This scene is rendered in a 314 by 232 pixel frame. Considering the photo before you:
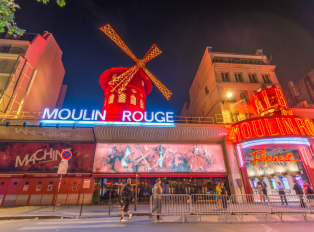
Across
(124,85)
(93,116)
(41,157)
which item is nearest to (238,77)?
(124,85)

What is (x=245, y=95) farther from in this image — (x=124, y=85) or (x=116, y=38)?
(x=116, y=38)

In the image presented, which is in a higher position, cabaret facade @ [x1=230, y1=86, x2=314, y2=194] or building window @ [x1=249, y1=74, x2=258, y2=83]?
building window @ [x1=249, y1=74, x2=258, y2=83]

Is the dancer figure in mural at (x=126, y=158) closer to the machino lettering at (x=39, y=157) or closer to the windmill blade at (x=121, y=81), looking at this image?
the machino lettering at (x=39, y=157)

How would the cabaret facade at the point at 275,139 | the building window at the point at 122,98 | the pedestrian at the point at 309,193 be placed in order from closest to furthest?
the pedestrian at the point at 309,193 → the cabaret facade at the point at 275,139 → the building window at the point at 122,98

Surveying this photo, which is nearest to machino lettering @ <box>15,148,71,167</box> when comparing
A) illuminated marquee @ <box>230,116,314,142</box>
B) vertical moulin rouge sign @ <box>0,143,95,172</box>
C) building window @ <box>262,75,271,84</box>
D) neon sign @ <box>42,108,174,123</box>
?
vertical moulin rouge sign @ <box>0,143,95,172</box>

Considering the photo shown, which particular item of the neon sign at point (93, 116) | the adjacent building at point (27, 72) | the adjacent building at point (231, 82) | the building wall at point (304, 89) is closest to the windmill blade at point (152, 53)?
the adjacent building at point (231, 82)

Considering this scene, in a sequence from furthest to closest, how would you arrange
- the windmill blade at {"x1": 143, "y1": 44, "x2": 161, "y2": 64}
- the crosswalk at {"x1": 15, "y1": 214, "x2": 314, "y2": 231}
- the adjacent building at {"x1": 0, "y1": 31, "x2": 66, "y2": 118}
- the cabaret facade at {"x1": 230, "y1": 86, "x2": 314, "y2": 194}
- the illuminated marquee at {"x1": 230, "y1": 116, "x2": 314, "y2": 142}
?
the windmill blade at {"x1": 143, "y1": 44, "x2": 161, "y2": 64} → the adjacent building at {"x1": 0, "y1": 31, "x2": 66, "y2": 118} → the cabaret facade at {"x1": 230, "y1": 86, "x2": 314, "y2": 194} → the illuminated marquee at {"x1": 230, "y1": 116, "x2": 314, "y2": 142} → the crosswalk at {"x1": 15, "y1": 214, "x2": 314, "y2": 231}

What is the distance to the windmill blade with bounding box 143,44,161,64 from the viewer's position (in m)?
21.0

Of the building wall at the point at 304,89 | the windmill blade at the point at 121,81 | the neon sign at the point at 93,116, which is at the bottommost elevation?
the neon sign at the point at 93,116

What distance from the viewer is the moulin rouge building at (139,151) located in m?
11.8

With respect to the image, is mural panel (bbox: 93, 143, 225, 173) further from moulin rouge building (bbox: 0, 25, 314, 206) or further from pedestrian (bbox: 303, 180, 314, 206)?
pedestrian (bbox: 303, 180, 314, 206)

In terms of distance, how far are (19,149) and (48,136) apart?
93.8 inches

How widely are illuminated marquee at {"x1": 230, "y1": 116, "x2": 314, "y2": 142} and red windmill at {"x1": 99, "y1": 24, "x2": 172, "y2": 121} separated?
10.7 m

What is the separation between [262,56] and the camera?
19.7 m
